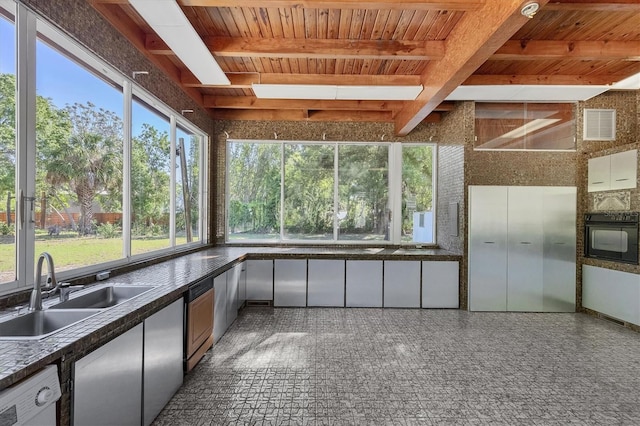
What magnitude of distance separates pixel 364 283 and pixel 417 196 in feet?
5.87

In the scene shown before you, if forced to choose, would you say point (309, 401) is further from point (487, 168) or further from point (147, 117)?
point (487, 168)

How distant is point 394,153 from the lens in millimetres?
5457

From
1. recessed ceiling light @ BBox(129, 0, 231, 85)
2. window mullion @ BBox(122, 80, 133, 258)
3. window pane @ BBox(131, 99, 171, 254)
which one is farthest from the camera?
window pane @ BBox(131, 99, 171, 254)

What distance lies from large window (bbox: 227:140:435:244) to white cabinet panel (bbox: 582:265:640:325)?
2119mm

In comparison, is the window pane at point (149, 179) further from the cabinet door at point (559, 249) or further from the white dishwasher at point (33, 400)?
the cabinet door at point (559, 249)

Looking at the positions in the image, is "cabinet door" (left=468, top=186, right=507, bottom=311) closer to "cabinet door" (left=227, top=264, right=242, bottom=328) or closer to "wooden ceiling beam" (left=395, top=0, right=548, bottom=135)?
"wooden ceiling beam" (left=395, top=0, right=548, bottom=135)

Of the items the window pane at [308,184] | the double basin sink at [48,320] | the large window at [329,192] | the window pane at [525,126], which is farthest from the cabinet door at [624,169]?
the double basin sink at [48,320]

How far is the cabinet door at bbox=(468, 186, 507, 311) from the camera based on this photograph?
4516 millimetres

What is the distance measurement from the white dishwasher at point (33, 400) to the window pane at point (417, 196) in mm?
4860

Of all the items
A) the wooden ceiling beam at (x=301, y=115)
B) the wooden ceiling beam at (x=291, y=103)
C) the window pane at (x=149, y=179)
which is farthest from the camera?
the wooden ceiling beam at (x=301, y=115)

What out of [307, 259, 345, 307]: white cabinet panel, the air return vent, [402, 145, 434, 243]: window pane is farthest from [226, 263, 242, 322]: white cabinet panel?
the air return vent

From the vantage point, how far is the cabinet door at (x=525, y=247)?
4500 millimetres

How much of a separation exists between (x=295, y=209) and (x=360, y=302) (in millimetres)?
1833

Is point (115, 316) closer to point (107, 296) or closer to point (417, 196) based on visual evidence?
point (107, 296)
